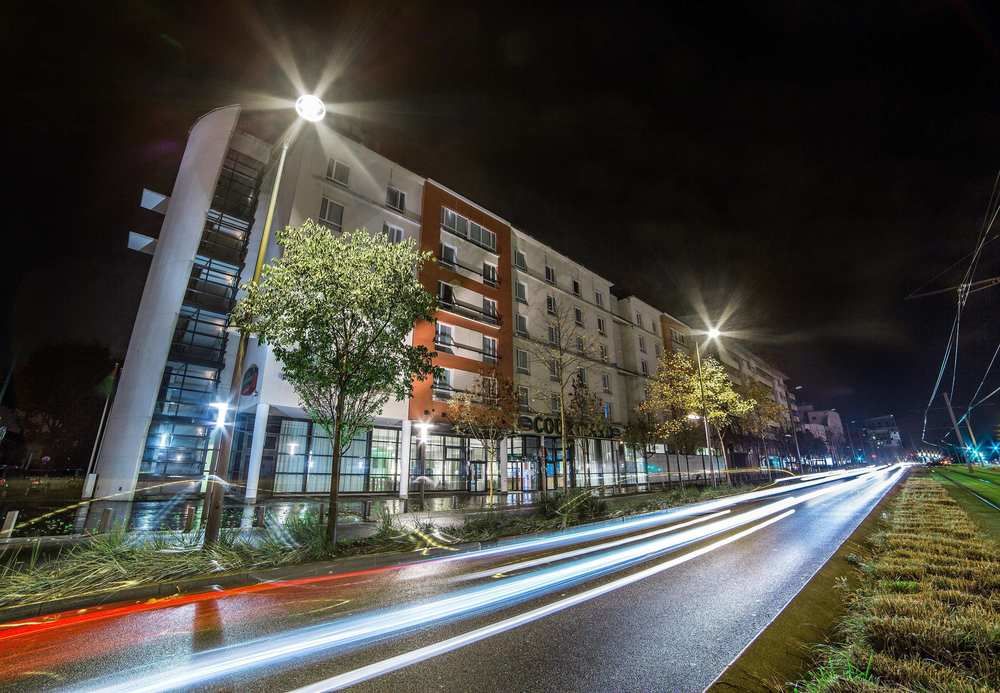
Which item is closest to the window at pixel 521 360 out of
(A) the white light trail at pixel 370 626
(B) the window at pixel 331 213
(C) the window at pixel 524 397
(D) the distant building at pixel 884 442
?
(C) the window at pixel 524 397

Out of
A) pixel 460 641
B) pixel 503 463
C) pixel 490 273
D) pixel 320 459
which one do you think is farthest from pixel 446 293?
pixel 460 641

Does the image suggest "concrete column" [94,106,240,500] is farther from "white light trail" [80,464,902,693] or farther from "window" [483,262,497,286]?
"white light trail" [80,464,902,693]

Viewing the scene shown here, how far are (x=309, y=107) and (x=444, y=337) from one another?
62.3 ft

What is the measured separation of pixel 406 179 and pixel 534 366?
1653 cm

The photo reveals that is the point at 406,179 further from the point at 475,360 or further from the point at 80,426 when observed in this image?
the point at 80,426

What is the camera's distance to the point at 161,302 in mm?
27562

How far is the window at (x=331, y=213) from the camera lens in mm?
23594

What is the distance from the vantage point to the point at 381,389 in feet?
35.7

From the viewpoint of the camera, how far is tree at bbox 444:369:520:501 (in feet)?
76.5

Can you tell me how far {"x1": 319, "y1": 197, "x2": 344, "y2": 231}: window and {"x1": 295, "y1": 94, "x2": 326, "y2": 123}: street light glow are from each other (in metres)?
15.9

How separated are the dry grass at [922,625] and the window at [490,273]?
86.2 ft

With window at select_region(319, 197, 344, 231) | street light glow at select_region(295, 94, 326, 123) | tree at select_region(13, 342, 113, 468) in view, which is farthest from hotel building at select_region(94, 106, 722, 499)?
tree at select_region(13, 342, 113, 468)

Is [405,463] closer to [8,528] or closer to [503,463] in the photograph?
[503,463]

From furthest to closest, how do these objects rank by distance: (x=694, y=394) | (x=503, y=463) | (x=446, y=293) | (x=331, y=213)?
(x=694, y=394) < (x=446, y=293) < (x=503, y=463) < (x=331, y=213)
